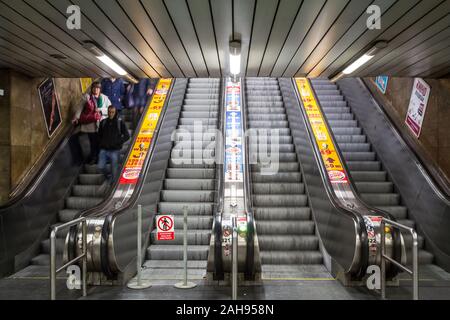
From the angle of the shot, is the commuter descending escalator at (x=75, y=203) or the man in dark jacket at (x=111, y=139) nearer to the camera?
the commuter descending escalator at (x=75, y=203)

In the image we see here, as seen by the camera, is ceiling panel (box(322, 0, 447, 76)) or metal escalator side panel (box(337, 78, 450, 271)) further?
metal escalator side panel (box(337, 78, 450, 271))

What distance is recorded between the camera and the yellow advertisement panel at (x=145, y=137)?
6.68 m

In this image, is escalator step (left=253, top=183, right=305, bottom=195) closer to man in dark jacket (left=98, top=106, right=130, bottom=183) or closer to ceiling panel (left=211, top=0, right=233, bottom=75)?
man in dark jacket (left=98, top=106, right=130, bottom=183)

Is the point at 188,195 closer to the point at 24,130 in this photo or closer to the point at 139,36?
the point at 24,130

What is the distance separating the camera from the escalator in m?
6.53

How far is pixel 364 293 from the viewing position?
15.5 feet

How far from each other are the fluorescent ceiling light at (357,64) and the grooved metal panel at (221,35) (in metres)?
0.10

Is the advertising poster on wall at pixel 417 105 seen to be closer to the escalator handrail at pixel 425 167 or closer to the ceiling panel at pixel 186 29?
the escalator handrail at pixel 425 167

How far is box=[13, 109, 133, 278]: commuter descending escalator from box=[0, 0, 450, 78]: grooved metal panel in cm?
236

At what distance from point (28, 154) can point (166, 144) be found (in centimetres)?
290

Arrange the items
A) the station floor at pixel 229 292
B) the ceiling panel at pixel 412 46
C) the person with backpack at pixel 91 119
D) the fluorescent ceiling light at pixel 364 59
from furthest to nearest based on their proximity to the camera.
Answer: the person with backpack at pixel 91 119, the fluorescent ceiling light at pixel 364 59, the station floor at pixel 229 292, the ceiling panel at pixel 412 46

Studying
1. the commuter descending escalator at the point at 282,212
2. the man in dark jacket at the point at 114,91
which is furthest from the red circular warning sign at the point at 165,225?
the man in dark jacket at the point at 114,91

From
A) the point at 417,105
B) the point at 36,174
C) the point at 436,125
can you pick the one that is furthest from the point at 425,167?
the point at 36,174

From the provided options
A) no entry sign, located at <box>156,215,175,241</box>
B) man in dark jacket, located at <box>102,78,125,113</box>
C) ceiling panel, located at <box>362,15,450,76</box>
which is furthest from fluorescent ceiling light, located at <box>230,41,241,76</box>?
man in dark jacket, located at <box>102,78,125,113</box>
